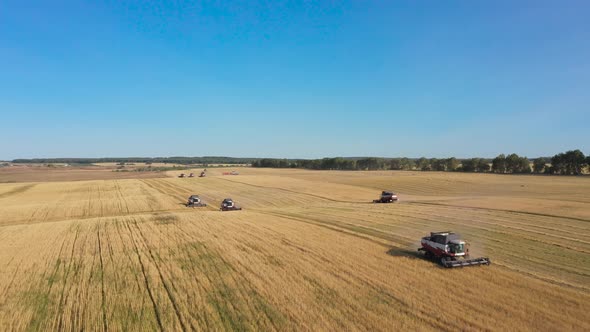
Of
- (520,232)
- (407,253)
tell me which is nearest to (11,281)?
(407,253)

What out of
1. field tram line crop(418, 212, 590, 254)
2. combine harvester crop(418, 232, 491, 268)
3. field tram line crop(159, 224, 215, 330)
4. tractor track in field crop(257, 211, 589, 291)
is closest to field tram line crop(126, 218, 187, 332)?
field tram line crop(159, 224, 215, 330)

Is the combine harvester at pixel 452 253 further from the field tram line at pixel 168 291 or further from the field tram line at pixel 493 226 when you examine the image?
the field tram line at pixel 168 291

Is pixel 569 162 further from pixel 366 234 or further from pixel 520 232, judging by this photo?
pixel 366 234

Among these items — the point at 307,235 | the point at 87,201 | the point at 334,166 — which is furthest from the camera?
the point at 334,166

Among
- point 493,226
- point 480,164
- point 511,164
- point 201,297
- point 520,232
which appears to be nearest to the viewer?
point 201,297

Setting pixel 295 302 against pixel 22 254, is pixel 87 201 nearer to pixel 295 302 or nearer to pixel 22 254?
pixel 22 254

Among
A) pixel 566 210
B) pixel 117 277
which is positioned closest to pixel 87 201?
pixel 117 277
